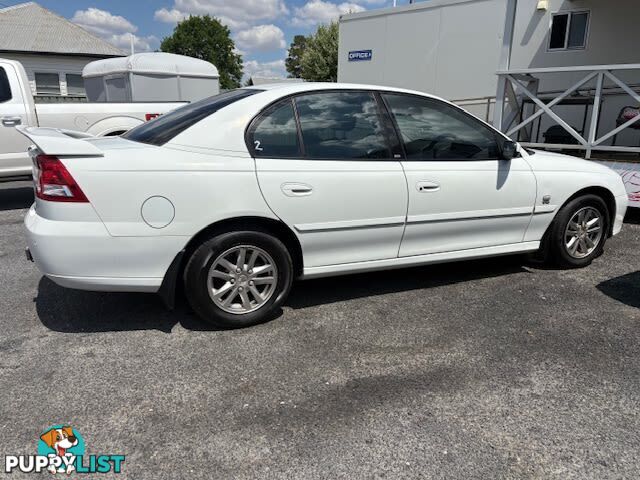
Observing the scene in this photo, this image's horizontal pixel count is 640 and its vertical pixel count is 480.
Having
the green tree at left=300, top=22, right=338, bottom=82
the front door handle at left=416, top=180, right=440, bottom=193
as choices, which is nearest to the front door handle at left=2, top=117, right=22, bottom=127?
the front door handle at left=416, top=180, right=440, bottom=193

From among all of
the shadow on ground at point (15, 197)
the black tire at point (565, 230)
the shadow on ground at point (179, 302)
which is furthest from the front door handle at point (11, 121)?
the black tire at point (565, 230)

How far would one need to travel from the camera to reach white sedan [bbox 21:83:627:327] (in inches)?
120

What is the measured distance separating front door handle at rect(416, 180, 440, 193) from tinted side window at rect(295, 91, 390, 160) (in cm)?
33

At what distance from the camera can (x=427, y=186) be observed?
385cm

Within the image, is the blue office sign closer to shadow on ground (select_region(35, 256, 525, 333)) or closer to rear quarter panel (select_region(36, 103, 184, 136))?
rear quarter panel (select_region(36, 103, 184, 136))

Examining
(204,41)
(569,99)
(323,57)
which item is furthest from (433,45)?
(204,41)

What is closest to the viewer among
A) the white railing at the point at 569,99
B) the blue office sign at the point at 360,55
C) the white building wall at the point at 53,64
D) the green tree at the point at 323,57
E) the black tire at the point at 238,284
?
the black tire at the point at 238,284

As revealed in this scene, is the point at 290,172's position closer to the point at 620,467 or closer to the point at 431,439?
the point at 431,439

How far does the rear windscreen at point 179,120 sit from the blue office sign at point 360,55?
11073 millimetres

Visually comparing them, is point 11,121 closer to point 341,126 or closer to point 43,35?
point 341,126

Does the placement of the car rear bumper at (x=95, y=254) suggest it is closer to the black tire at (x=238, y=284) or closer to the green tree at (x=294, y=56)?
the black tire at (x=238, y=284)

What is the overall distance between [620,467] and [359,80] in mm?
13411

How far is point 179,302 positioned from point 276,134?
1.52 m

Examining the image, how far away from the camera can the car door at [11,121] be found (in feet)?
22.7
